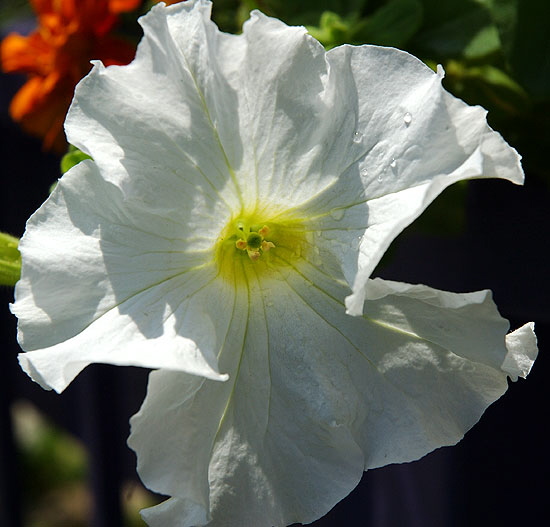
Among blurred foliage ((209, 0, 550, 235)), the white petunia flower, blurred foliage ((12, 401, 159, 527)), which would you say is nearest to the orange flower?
blurred foliage ((209, 0, 550, 235))

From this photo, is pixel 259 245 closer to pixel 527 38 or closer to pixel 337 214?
pixel 337 214

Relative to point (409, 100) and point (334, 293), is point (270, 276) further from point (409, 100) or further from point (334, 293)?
point (409, 100)

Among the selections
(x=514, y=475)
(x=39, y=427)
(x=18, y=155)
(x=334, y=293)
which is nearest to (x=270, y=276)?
(x=334, y=293)

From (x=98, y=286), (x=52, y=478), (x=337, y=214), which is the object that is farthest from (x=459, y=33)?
(x=52, y=478)

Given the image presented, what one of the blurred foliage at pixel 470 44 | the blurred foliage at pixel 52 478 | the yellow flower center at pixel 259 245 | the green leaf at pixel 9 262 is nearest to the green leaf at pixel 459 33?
the blurred foliage at pixel 470 44

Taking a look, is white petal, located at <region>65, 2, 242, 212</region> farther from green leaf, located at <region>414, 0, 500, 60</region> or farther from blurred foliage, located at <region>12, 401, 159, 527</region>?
blurred foliage, located at <region>12, 401, 159, 527</region>

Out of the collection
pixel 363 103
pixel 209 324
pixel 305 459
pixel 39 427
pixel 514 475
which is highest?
pixel 363 103
